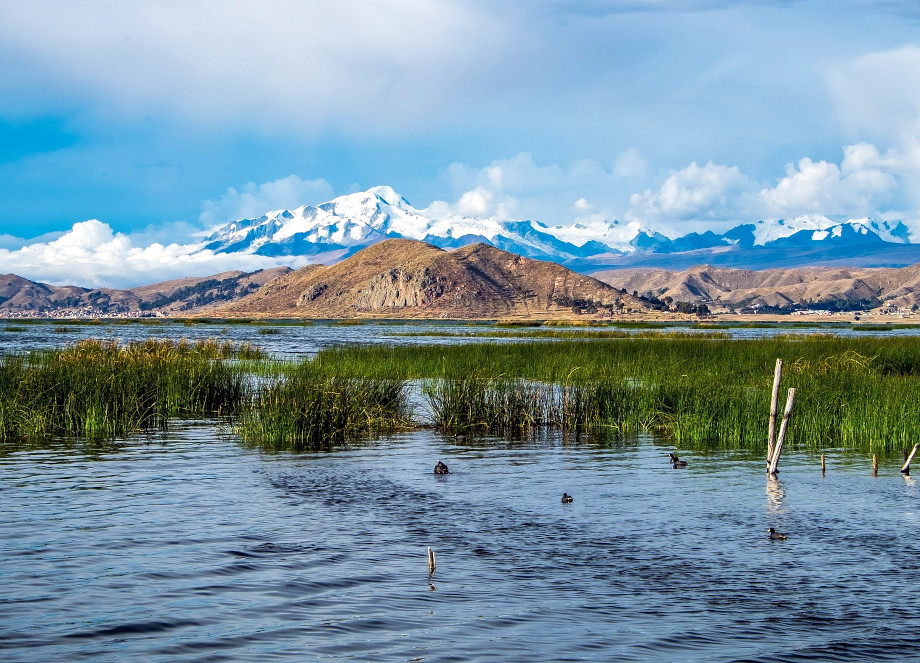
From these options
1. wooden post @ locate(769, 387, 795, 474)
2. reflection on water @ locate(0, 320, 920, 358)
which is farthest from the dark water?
reflection on water @ locate(0, 320, 920, 358)

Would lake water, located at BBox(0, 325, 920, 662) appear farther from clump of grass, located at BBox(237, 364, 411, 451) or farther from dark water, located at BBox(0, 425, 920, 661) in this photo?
clump of grass, located at BBox(237, 364, 411, 451)

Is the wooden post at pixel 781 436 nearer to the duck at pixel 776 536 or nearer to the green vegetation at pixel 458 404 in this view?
the green vegetation at pixel 458 404

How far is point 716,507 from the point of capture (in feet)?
58.4

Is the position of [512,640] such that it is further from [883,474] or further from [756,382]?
[756,382]

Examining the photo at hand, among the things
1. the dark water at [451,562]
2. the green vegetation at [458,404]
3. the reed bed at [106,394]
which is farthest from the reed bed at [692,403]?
the reed bed at [106,394]

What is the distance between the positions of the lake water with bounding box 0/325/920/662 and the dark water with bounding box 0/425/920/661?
0.04 metres

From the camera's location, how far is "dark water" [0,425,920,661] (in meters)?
10.7

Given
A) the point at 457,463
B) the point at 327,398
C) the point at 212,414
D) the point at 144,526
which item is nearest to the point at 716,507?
the point at 457,463

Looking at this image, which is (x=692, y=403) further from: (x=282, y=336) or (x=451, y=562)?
(x=282, y=336)

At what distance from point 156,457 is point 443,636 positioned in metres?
14.0

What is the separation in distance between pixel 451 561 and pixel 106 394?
17.1 meters

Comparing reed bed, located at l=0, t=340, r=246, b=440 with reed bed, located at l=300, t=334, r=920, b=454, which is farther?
reed bed, located at l=300, t=334, r=920, b=454

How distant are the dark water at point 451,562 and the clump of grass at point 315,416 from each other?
3438 mm

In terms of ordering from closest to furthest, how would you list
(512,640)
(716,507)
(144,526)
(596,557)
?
(512,640) → (596,557) → (144,526) → (716,507)
